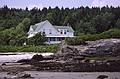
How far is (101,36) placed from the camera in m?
40.2

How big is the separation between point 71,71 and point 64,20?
6798cm

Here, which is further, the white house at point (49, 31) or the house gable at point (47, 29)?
the house gable at point (47, 29)

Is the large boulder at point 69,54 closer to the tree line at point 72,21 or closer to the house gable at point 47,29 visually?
the tree line at point 72,21

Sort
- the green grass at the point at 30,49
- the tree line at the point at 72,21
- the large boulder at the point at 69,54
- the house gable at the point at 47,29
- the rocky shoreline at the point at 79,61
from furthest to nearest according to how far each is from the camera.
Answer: the tree line at the point at 72,21
the house gable at the point at 47,29
the green grass at the point at 30,49
the large boulder at the point at 69,54
the rocky shoreline at the point at 79,61

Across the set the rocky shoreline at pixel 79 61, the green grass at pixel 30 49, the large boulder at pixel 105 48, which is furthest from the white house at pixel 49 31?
the large boulder at pixel 105 48

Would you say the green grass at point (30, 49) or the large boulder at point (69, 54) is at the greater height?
the green grass at point (30, 49)

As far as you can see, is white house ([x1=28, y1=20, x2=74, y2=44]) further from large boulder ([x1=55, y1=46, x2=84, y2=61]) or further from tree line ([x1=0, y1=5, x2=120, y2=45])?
large boulder ([x1=55, y1=46, x2=84, y2=61])

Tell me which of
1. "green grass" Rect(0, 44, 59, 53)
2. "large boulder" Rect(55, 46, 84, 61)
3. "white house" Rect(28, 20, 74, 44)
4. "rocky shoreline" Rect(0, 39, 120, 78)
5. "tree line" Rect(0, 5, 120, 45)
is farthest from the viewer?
"tree line" Rect(0, 5, 120, 45)

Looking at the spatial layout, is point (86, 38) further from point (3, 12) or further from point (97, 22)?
point (3, 12)

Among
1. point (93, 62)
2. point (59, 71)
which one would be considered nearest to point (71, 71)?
point (59, 71)

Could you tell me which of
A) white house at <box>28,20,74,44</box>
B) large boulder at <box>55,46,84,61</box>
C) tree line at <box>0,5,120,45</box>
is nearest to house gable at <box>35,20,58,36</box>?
white house at <box>28,20,74,44</box>

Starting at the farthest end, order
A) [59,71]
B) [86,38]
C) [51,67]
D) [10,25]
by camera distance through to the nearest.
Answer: [10,25] → [86,38] → [51,67] → [59,71]

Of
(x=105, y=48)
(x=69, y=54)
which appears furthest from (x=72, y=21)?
(x=105, y=48)

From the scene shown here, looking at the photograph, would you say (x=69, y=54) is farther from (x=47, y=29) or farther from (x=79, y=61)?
(x=47, y=29)
